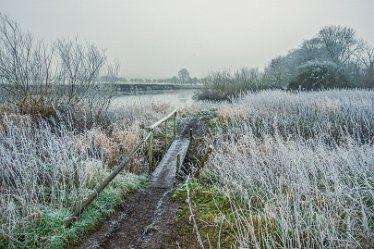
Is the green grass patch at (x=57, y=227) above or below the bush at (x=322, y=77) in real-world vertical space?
below

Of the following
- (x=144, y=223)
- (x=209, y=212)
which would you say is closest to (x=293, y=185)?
(x=209, y=212)

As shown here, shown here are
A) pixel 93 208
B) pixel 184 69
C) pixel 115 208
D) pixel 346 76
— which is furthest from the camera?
pixel 184 69

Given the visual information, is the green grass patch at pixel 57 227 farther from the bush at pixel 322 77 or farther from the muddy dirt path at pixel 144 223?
the bush at pixel 322 77

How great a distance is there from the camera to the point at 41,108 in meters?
8.91

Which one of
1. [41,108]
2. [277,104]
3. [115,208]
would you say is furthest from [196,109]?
[115,208]

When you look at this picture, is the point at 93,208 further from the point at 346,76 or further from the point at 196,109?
the point at 346,76

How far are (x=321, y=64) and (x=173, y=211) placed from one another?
67.8 ft

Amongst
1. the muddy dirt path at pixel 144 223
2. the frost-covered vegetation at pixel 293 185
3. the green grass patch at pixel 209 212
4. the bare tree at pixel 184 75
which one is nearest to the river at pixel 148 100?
the frost-covered vegetation at pixel 293 185

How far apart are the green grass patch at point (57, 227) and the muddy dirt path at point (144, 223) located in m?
0.13

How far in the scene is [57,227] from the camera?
3092 millimetres

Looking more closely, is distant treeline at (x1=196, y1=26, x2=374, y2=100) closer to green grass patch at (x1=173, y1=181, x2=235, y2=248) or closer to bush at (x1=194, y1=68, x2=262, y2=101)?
bush at (x1=194, y1=68, x2=262, y2=101)

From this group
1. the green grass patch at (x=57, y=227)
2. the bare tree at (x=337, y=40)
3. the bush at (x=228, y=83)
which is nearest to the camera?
the green grass patch at (x=57, y=227)

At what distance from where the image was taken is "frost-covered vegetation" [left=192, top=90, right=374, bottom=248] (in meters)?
2.53

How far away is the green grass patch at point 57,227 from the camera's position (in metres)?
2.86
